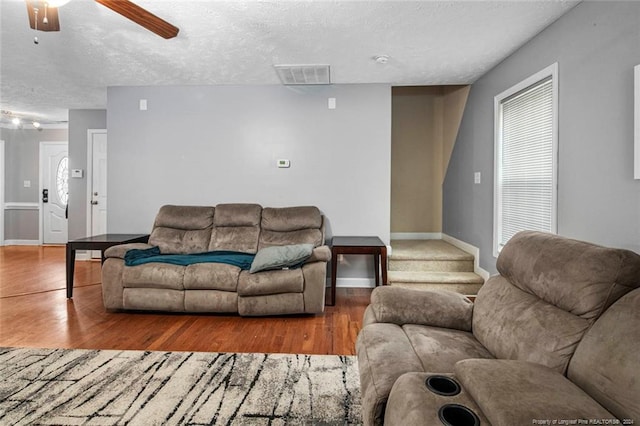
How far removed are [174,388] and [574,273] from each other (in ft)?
6.88

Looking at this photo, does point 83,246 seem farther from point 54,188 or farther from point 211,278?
point 54,188

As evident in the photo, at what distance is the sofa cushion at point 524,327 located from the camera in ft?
4.31


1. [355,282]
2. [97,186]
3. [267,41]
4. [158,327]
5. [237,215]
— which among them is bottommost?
[158,327]

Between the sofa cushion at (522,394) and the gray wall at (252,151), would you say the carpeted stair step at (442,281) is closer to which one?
the gray wall at (252,151)

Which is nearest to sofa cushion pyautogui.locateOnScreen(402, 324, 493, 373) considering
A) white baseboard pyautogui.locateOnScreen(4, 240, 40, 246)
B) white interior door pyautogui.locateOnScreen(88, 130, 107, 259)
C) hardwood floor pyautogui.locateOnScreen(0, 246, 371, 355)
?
hardwood floor pyautogui.locateOnScreen(0, 246, 371, 355)

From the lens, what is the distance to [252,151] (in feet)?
14.0

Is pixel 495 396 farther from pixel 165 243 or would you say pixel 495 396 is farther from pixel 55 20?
pixel 165 243

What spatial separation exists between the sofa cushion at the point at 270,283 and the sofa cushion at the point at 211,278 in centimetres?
8

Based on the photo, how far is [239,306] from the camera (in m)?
3.13

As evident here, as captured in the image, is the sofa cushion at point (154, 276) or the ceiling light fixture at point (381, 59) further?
the ceiling light fixture at point (381, 59)

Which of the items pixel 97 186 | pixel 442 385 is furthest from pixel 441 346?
pixel 97 186

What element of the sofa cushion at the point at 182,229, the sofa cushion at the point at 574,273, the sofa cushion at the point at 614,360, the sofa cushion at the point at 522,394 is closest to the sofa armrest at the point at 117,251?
the sofa cushion at the point at 182,229

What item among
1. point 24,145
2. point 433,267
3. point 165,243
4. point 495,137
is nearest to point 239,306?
point 165,243

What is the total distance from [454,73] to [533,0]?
1438mm
